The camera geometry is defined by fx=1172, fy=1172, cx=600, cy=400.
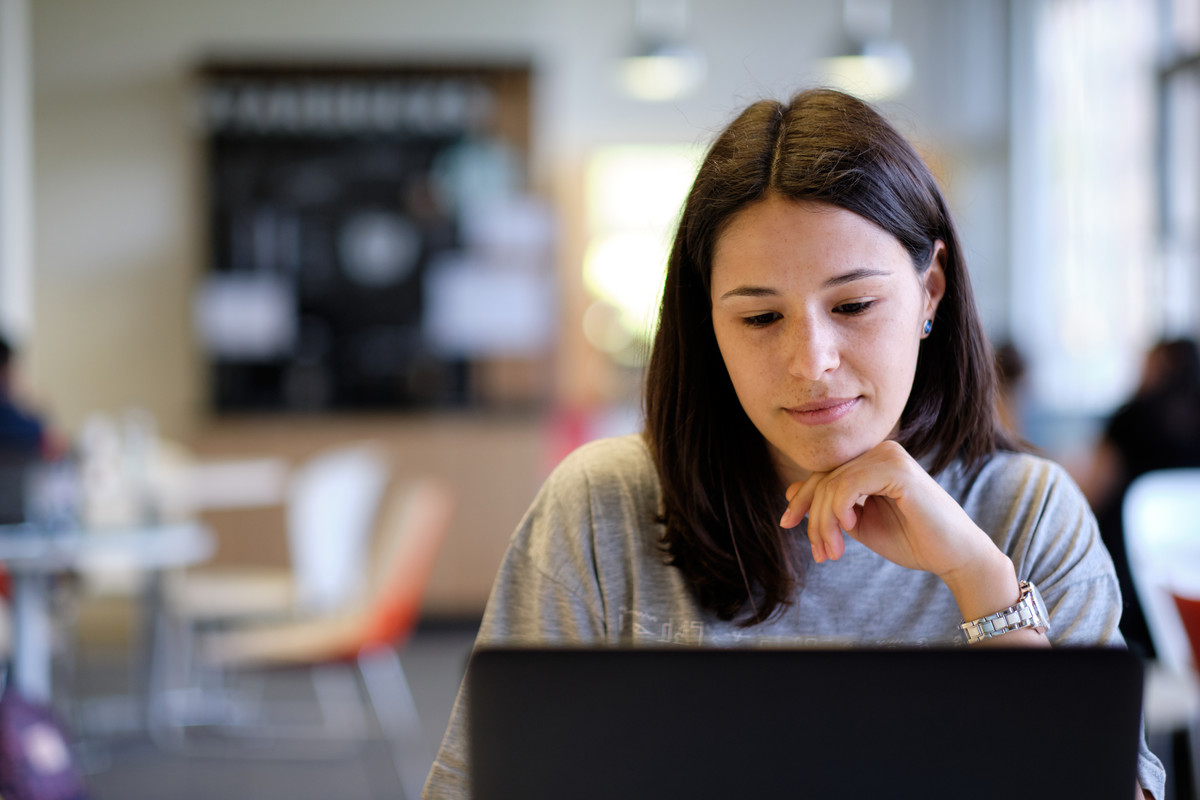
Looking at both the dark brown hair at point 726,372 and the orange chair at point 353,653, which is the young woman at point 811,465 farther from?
A: the orange chair at point 353,653

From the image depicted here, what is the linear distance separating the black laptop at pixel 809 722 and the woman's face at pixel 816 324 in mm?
408

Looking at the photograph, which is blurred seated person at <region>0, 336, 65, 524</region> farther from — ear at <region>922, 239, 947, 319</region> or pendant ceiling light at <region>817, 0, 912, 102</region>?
pendant ceiling light at <region>817, 0, 912, 102</region>

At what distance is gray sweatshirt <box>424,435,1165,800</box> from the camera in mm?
1108

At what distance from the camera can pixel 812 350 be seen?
3.21 feet

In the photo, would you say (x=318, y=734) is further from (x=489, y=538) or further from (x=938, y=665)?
(x=938, y=665)

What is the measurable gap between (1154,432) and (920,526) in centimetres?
270

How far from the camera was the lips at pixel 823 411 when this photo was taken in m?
A: 1.02

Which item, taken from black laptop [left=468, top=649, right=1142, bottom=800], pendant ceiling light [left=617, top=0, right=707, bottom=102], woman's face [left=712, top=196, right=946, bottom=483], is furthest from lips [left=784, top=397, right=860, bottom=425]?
pendant ceiling light [left=617, top=0, right=707, bottom=102]

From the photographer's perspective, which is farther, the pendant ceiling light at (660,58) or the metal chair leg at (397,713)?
the pendant ceiling light at (660,58)

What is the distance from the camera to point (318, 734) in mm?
4039

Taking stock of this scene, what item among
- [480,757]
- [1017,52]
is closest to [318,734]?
[480,757]

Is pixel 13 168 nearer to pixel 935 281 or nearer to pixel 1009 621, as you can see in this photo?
pixel 935 281

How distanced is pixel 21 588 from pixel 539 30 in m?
3.97

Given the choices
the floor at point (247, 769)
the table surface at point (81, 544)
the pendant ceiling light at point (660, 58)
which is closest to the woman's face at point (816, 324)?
the floor at point (247, 769)
